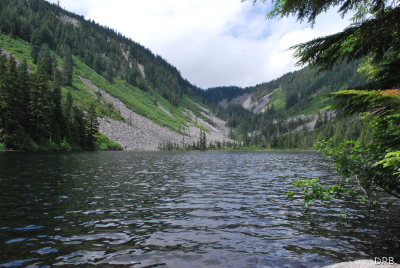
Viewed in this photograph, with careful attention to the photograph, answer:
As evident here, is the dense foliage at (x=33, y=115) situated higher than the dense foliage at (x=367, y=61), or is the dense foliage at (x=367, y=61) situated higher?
the dense foliage at (x=33, y=115)

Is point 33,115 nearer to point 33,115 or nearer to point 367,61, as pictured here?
point 33,115

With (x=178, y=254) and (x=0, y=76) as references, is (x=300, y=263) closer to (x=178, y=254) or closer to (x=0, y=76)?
(x=178, y=254)

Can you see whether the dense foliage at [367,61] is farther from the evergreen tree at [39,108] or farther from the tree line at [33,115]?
the evergreen tree at [39,108]

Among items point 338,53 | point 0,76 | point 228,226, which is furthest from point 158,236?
point 0,76

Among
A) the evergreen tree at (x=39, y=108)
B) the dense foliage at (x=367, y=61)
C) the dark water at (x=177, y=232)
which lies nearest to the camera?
the dense foliage at (x=367, y=61)

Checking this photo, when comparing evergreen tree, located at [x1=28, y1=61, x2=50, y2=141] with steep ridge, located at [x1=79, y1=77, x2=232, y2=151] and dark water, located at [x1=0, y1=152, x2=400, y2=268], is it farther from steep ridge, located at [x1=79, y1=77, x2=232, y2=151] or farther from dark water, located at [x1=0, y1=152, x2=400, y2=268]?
dark water, located at [x1=0, y1=152, x2=400, y2=268]

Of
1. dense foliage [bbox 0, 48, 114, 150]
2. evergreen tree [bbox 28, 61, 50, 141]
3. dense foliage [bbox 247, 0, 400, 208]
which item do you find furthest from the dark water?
evergreen tree [bbox 28, 61, 50, 141]

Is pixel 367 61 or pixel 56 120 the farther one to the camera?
pixel 56 120

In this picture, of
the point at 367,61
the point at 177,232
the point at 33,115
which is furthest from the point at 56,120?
A: the point at 367,61

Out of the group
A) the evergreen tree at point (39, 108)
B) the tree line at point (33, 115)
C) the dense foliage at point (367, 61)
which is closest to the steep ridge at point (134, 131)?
the tree line at point (33, 115)

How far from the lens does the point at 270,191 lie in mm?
21562

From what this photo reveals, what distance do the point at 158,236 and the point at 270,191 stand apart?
13.7 m

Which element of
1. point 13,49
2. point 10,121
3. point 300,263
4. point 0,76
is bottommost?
point 300,263

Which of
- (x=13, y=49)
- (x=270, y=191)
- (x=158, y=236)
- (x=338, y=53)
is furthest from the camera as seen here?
(x=13, y=49)
